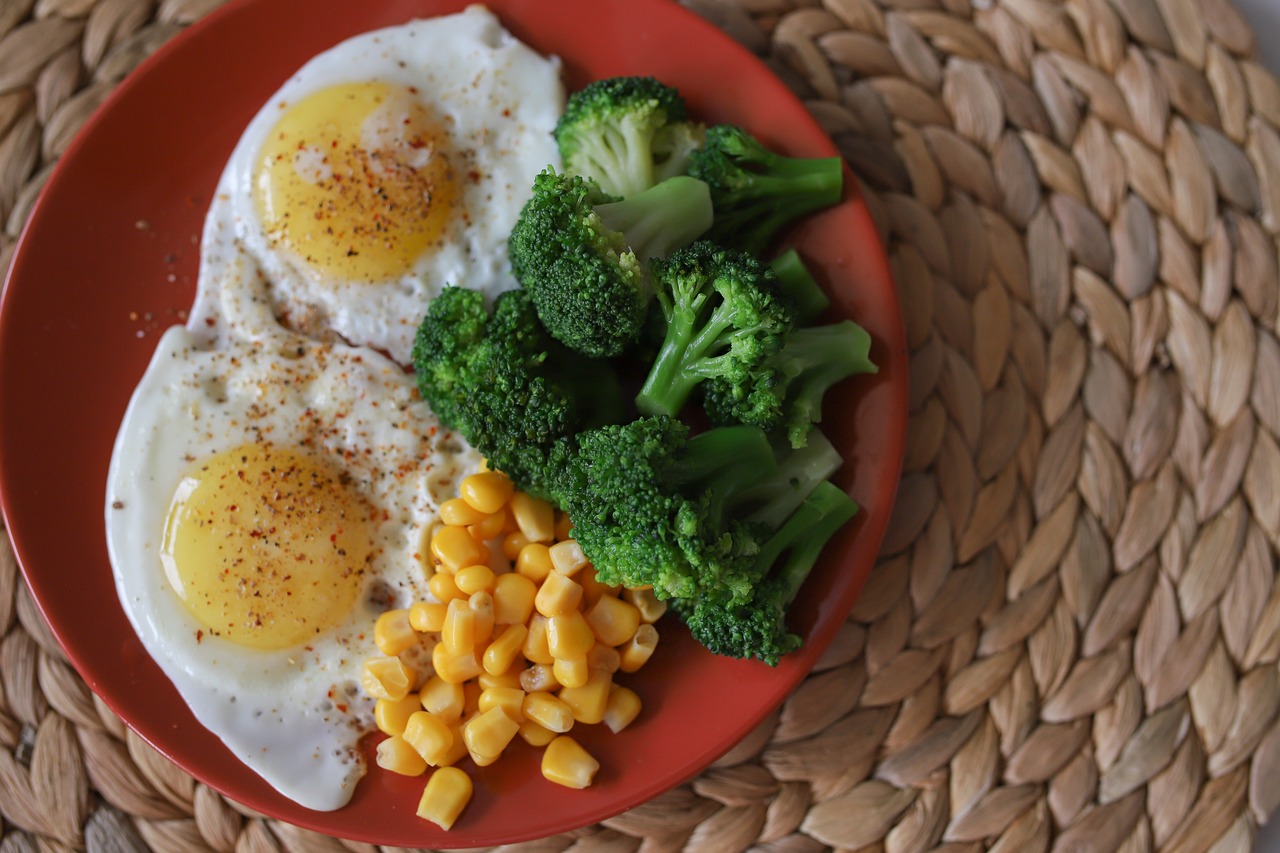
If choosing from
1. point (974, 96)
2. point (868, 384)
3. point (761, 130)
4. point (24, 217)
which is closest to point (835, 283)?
point (868, 384)

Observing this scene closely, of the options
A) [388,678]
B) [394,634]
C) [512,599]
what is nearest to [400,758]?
[388,678]

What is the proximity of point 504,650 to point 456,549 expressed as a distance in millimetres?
374

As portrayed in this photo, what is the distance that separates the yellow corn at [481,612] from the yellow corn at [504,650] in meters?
0.05

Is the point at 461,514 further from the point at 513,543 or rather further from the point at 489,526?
the point at 513,543

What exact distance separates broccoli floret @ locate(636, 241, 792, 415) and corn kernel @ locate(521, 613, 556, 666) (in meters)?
0.82

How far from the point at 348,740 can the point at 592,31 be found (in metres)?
2.71

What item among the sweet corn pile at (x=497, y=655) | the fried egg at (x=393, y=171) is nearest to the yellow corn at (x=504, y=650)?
the sweet corn pile at (x=497, y=655)

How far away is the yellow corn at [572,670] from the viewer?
11.0 ft

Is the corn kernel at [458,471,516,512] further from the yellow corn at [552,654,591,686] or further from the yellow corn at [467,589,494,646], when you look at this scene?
the yellow corn at [552,654,591,686]

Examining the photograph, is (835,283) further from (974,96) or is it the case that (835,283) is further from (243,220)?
(243,220)

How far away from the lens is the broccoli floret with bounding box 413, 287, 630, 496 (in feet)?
10.8

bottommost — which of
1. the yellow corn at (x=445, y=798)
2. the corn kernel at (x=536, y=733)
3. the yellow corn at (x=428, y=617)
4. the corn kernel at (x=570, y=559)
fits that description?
the yellow corn at (x=445, y=798)

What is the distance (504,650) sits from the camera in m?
3.41

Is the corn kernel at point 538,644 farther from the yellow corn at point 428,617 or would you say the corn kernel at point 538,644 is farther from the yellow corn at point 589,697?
the yellow corn at point 428,617
